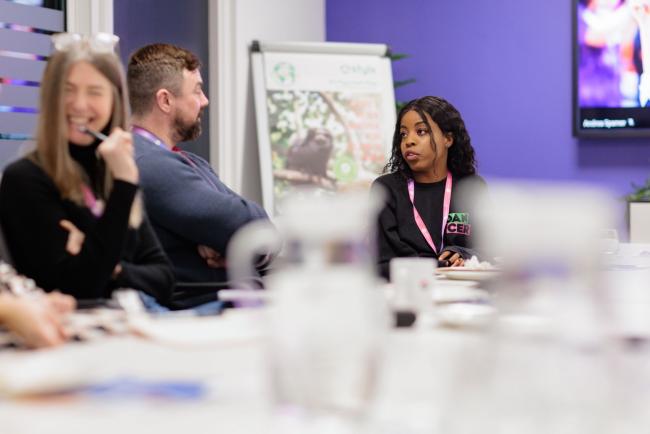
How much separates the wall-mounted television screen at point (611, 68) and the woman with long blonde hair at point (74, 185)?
14.4 ft

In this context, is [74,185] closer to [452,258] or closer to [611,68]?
[452,258]

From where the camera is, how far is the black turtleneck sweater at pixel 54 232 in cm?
170

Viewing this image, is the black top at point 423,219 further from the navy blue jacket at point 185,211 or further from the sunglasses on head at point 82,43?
the sunglasses on head at point 82,43

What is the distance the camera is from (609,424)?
2.38 ft

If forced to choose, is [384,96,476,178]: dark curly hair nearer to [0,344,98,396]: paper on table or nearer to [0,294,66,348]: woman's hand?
[0,294,66,348]: woman's hand

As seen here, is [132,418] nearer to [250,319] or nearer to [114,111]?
[250,319]

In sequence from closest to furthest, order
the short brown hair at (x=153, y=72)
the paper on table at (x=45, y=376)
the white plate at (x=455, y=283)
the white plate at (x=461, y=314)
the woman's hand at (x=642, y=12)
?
the paper on table at (x=45, y=376)
the white plate at (x=461, y=314)
the white plate at (x=455, y=283)
the short brown hair at (x=153, y=72)
the woman's hand at (x=642, y=12)

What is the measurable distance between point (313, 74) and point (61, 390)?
4.82m

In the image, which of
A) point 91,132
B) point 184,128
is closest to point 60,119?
point 91,132

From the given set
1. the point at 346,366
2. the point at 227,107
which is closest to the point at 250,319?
the point at 346,366

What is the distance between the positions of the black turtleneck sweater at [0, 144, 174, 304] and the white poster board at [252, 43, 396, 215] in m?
3.56

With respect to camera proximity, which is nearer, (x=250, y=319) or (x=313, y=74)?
(x=250, y=319)

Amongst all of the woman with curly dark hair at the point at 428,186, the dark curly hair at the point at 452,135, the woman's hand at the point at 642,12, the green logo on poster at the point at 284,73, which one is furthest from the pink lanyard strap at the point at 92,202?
the woman's hand at the point at 642,12

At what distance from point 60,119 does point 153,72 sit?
1535mm
